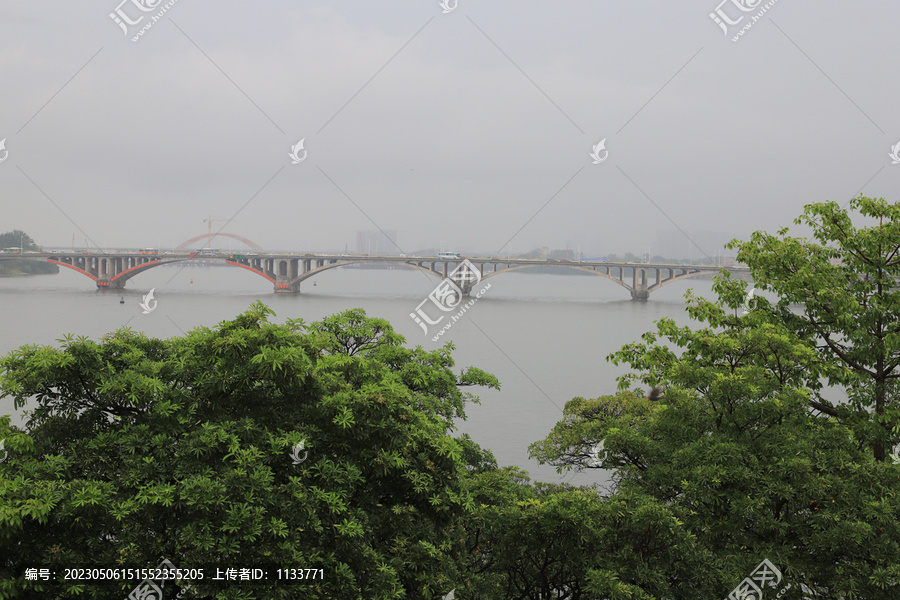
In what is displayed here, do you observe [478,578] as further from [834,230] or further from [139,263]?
[139,263]

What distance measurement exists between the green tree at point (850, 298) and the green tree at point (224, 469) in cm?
822

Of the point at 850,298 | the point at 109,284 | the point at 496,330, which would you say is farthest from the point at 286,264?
the point at 850,298

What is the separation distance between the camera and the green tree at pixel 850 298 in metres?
13.4

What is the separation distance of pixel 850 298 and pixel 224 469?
11.5m

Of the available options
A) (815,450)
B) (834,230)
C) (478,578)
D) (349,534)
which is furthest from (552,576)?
(834,230)

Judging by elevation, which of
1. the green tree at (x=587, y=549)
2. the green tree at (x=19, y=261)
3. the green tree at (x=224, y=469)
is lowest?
the green tree at (x=587, y=549)

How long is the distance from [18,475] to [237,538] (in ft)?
7.55

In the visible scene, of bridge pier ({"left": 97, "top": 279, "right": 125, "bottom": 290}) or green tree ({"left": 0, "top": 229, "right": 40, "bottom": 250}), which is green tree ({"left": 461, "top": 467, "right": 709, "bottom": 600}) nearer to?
bridge pier ({"left": 97, "top": 279, "right": 125, "bottom": 290})

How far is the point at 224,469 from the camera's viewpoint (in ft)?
25.5

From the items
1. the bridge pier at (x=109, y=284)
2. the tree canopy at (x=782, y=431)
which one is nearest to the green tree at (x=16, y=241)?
the bridge pier at (x=109, y=284)

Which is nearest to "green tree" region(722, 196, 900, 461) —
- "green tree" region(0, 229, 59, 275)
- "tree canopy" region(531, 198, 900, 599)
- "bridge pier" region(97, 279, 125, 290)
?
"tree canopy" region(531, 198, 900, 599)

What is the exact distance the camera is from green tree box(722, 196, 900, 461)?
13.4 m

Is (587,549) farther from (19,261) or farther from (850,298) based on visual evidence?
(19,261)

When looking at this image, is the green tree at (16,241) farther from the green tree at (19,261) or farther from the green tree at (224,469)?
the green tree at (224,469)
